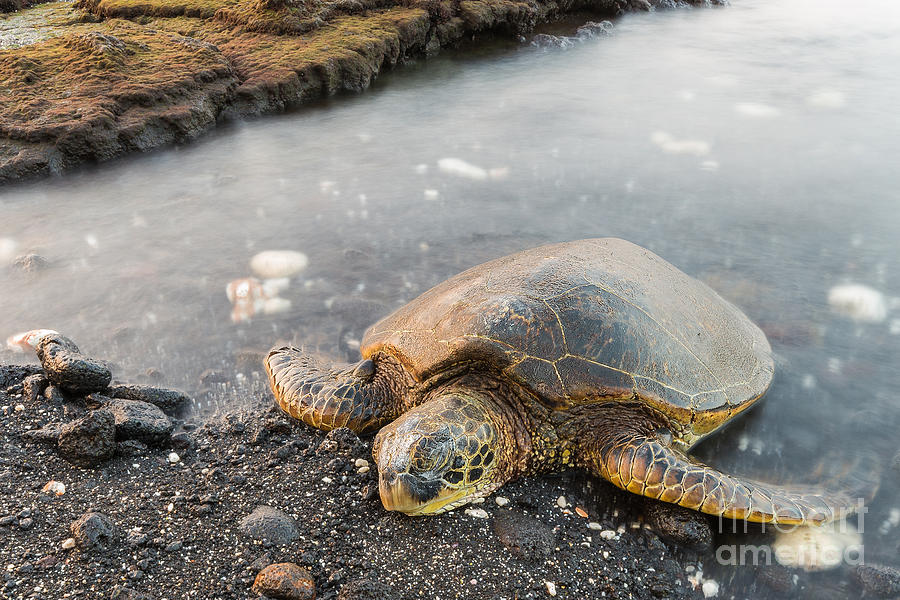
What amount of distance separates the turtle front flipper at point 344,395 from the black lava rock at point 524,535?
881 millimetres

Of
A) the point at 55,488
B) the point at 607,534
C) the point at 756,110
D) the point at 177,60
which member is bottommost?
the point at 607,534

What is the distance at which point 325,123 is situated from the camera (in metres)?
8.09

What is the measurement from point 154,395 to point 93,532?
1192 millimetres

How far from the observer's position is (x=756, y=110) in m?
9.03

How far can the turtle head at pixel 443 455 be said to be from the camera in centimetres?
275

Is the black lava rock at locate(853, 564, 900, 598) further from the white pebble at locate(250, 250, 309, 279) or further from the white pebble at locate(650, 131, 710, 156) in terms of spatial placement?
the white pebble at locate(650, 131, 710, 156)

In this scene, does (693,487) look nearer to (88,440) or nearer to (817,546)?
(817,546)

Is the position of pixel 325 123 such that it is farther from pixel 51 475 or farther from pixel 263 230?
pixel 51 475

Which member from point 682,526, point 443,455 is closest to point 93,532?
point 443,455

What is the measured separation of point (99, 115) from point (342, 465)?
567 cm

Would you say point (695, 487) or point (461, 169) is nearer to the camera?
point (695, 487)

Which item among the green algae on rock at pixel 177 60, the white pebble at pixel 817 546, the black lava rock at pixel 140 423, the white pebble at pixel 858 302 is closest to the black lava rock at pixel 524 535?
the white pebble at pixel 817 546

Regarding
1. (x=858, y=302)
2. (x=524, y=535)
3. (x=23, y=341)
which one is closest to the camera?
(x=524, y=535)

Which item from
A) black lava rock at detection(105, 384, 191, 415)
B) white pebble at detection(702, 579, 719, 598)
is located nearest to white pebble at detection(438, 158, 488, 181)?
black lava rock at detection(105, 384, 191, 415)
